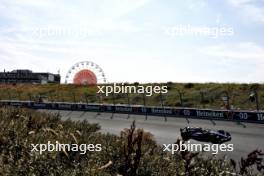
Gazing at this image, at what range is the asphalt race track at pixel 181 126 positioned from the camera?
20.2m

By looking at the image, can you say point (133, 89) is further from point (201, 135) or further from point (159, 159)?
point (159, 159)

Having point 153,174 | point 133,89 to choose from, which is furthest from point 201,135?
point 133,89

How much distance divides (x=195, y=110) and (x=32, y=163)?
27.0 meters

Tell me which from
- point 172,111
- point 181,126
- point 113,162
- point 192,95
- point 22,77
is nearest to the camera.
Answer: point 113,162

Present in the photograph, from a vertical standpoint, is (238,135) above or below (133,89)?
below

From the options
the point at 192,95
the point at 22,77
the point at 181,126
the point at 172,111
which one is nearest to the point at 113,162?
the point at 181,126

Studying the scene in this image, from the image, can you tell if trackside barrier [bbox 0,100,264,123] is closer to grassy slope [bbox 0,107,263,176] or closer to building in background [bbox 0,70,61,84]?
grassy slope [bbox 0,107,263,176]

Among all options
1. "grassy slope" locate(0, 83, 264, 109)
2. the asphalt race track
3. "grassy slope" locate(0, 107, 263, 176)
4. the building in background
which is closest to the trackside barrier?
the asphalt race track

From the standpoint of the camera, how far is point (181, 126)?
26422 mm

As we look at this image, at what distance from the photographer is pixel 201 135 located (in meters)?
19.6

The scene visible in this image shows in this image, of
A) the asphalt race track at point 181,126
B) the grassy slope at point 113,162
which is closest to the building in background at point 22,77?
the asphalt race track at point 181,126

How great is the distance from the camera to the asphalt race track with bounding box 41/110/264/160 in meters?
20.2

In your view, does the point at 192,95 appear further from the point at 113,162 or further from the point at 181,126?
the point at 113,162

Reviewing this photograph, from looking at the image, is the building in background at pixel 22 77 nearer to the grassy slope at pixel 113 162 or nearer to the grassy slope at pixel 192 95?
the grassy slope at pixel 192 95
